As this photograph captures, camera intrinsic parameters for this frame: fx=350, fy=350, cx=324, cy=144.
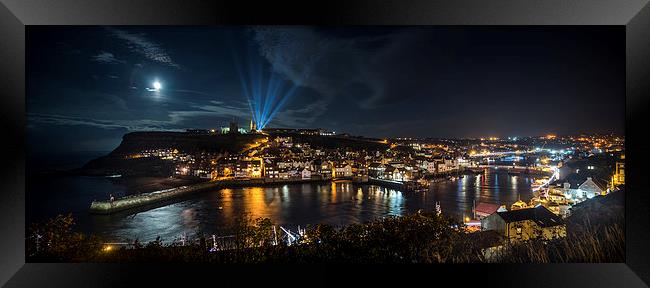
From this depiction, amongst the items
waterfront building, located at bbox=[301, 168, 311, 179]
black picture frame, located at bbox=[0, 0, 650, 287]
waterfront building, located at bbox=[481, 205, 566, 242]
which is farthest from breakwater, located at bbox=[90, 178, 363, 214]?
waterfront building, located at bbox=[481, 205, 566, 242]

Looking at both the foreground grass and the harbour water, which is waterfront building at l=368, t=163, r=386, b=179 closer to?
the harbour water

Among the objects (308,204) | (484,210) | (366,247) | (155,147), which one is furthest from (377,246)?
(155,147)

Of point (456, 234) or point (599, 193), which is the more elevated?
point (599, 193)

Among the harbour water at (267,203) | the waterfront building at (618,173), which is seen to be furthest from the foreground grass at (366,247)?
the waterfront building at (618,173)

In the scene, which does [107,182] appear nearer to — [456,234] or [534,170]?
[456,234]

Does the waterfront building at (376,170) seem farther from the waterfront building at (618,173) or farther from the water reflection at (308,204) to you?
the waterfront building at (618,173)
